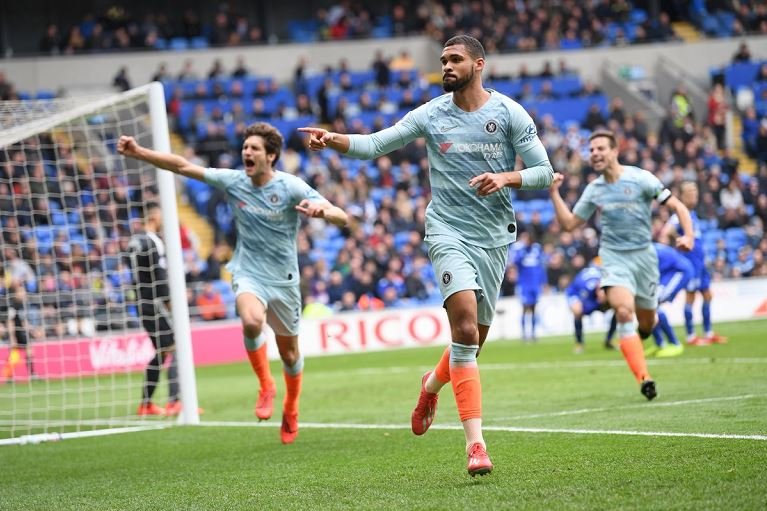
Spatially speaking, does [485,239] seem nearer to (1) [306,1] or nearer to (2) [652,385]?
(2) [652,385]

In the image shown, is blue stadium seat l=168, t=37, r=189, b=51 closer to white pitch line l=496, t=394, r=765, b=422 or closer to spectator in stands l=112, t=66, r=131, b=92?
spectator in stands l=112, t=66, r=131, b=92

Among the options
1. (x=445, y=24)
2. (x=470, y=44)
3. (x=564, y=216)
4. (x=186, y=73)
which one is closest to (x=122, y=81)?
(x=186, y=73)

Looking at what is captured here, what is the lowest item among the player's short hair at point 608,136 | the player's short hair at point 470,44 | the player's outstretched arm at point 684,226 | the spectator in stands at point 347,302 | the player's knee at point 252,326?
the spectator in stands at point 347,302

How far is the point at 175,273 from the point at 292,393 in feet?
8.34

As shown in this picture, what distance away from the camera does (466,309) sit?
23.3ft

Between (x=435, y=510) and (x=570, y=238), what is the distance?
23.8 meters

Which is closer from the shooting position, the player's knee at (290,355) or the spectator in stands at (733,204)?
the player's knee at (290,355)

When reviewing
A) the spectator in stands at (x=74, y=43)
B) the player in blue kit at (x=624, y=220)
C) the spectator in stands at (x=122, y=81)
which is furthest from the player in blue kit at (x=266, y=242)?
the spectator in stands at (x=74, y=43)

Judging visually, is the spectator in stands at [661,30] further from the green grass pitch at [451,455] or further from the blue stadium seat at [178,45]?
the green grass pitch at [451,455]

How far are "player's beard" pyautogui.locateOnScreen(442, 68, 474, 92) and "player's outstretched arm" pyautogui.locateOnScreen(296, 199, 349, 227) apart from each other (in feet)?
4.86

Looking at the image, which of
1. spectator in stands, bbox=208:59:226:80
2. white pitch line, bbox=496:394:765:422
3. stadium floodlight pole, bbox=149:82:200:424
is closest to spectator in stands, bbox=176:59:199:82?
spectator in stands, bbox=208:59:226:80

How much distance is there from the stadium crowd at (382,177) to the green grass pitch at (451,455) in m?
10.8

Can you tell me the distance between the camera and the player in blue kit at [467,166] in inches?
284

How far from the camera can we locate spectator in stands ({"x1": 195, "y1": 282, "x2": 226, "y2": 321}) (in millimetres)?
25469
